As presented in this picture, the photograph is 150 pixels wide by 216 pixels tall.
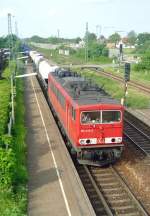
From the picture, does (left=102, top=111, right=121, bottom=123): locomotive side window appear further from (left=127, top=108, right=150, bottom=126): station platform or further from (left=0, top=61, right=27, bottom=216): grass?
(left=127, top=108, right=150, bottom=126): station platform

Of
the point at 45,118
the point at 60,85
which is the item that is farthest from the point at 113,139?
the point at 45,118

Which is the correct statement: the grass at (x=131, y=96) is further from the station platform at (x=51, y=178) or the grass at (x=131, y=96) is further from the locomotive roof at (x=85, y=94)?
the locomotive roof at (x=85, y=94)

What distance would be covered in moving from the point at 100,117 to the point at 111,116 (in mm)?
485

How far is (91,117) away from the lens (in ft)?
55.1

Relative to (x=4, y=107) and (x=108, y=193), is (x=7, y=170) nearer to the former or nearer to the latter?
(x=108, y=193)

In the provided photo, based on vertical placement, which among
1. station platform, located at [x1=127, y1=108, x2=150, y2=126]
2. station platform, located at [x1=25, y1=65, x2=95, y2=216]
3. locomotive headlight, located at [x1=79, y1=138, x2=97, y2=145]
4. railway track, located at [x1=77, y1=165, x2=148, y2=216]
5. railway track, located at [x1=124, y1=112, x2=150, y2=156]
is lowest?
station platform, located at [x1=127, y1=108, x2=150, y2=126]

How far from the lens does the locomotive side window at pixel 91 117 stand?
1666 centimetres

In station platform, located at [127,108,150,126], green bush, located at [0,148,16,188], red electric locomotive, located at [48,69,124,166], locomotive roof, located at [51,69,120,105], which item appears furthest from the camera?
station platform, located at [127,108,150,126]

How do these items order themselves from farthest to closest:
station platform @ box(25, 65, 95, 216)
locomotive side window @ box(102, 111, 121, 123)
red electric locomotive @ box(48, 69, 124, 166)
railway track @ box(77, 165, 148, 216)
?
locomotive side window @ box(102, 111, 121, 123) < red electric locomotive @ box(48, 69, 124, 166) < railway track @ box(77, 165, 148, 216) < station platform @ box(25, 65, 95, 216)

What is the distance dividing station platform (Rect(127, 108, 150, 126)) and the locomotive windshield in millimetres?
9699

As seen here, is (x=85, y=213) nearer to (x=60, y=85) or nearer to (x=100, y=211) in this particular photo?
(x=100, y=211)

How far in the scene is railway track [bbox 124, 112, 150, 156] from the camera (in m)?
21.1

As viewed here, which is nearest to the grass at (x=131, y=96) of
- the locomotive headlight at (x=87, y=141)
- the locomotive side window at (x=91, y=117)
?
the locomotive side window at (x=91, y=117)

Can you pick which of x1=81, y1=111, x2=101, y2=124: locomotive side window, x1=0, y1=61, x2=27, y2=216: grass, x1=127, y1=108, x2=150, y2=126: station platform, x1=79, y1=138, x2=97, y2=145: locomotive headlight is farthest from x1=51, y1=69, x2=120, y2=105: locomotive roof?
x1=127, y1=108, x2=150, y2=126: station platform
